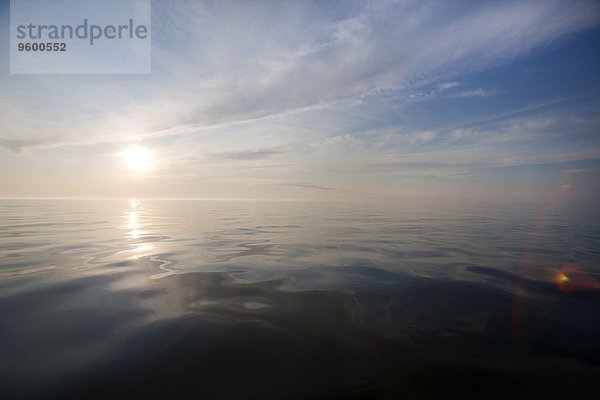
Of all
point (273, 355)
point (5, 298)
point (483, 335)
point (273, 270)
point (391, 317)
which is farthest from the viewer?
point (273, 270)

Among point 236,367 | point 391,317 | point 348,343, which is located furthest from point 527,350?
point 236,367

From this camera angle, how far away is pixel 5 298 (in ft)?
15.1

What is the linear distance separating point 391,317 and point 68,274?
7.16 m

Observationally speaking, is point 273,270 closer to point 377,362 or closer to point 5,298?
point 377,362

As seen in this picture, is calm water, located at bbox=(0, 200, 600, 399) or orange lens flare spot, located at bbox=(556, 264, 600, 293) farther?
orange lens flare spot, located at bbox=(556, 264, 600, 293)

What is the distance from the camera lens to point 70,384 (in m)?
2.57

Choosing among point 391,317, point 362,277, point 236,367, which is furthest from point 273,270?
point 236,367

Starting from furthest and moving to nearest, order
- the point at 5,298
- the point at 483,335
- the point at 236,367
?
the point at 5,298
the point at 483,335
the point at 236,367

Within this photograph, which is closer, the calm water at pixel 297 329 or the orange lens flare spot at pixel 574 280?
the calm water at pixel 297 329

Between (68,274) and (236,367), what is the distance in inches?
224

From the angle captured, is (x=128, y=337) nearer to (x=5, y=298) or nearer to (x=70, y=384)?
(x=70, y=384)

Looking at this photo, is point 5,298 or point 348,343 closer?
point 348,343

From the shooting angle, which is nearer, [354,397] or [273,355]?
[354,397]

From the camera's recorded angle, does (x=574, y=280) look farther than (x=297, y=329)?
Yes
